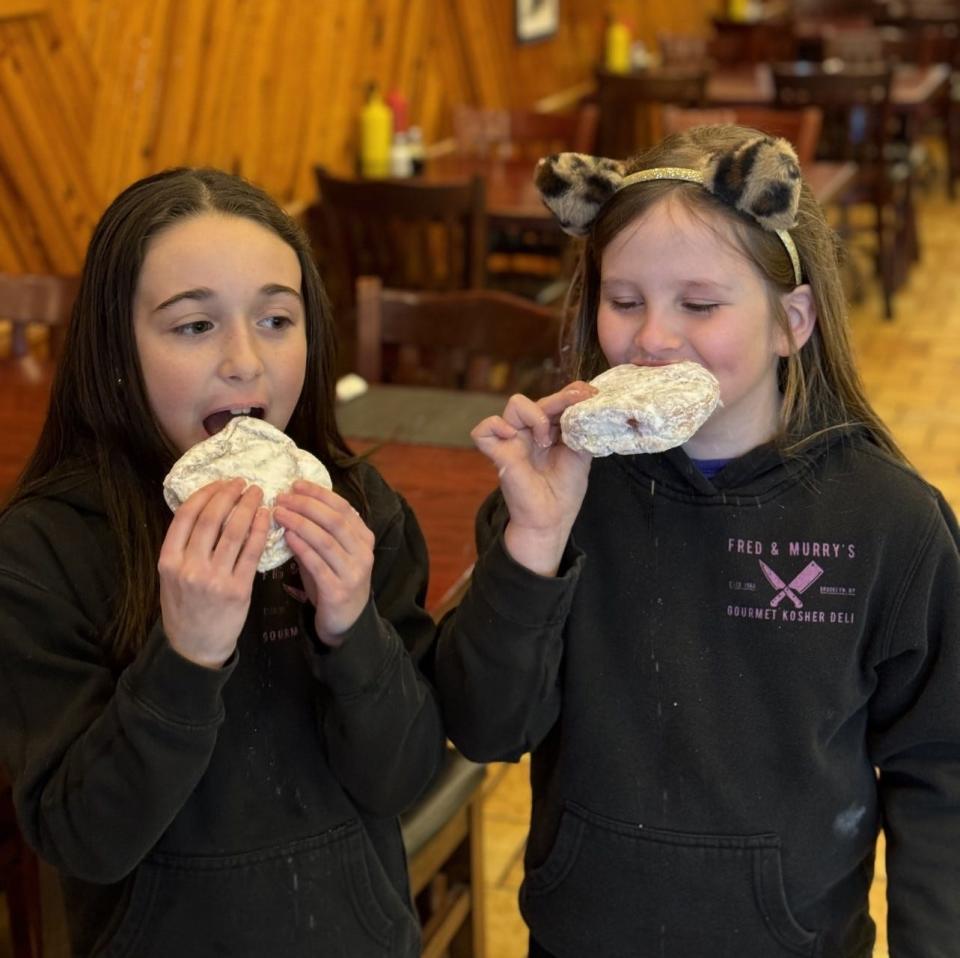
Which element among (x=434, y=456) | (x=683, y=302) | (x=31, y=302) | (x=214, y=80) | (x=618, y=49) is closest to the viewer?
(x=683, y=302)

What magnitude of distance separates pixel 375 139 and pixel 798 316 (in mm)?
3729

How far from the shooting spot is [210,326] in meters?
1.17

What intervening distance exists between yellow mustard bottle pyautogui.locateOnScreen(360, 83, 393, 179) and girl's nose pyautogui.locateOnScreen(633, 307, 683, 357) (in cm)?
375

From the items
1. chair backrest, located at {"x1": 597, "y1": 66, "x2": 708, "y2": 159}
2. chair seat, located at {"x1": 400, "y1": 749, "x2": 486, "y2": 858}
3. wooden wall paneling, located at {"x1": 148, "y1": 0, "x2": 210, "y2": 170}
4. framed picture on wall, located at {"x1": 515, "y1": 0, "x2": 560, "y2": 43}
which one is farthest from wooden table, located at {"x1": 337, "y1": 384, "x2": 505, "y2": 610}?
framed picture on wall, located at {"x1": 515, "y1": 0, "x2": 560, "y2": 43}

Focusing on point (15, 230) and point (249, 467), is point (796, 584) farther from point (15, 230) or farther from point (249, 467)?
point (15, 230)

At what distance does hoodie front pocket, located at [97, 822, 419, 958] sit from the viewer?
1.15 meters

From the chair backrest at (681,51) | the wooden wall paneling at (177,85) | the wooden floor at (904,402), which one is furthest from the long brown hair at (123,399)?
the chair backrest at (681,51)

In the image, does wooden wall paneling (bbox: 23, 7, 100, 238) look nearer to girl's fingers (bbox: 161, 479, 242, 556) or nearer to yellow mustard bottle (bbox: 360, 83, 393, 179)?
yellow mustard bottle (bbox: 360, 83, 393, 179)

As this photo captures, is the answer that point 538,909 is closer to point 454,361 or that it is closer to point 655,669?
point 655,669

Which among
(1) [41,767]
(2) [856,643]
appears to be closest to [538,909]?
(2) [856,643]

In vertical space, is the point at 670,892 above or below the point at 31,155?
below

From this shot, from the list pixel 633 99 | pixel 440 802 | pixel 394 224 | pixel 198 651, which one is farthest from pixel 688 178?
pixel 633 99

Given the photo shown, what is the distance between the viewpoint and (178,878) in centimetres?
116

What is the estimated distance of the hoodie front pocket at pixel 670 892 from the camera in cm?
122
